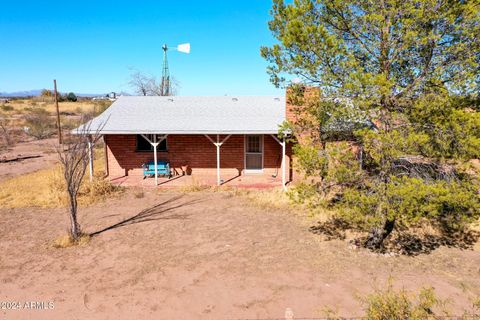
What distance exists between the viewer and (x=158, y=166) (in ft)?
51.1

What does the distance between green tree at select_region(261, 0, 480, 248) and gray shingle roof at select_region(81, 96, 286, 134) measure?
648 centimetres

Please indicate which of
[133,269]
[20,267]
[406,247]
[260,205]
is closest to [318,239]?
[406,247]

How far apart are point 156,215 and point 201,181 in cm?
429

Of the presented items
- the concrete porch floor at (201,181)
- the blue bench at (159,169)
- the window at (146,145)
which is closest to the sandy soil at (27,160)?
the window at (146,145)

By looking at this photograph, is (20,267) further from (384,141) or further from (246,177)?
(246,177)

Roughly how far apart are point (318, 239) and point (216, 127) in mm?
7012

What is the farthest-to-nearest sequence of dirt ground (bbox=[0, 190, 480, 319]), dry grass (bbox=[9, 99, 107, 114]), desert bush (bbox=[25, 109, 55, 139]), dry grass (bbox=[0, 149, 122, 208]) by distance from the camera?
dry grass (bbox=[9, 99, 107, 114]) → desert bush (bbox=[25, 109, 55, 139]) → dry grass (bbox=[0, 149, 122, 208]) → dirt ground (bbox=[0, 190, 480, 319])

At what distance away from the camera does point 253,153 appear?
16.0 meters

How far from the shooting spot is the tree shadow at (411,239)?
8727 millimetres

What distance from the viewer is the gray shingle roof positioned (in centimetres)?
1413

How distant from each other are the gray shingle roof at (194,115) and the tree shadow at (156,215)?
3.29m

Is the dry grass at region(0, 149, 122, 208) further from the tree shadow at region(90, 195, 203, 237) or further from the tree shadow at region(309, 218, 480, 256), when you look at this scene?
the tree shadow at region(309, 218, 480, 256)

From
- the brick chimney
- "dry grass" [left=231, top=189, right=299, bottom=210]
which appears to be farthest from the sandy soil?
the brick chimney

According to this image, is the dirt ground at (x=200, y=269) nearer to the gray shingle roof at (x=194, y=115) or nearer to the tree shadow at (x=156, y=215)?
the tree shadow at (x=156, y=215)
